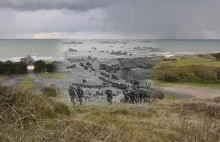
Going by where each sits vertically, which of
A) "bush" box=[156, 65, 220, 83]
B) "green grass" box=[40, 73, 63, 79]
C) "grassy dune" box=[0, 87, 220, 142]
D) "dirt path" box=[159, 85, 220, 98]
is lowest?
"dirt path" box=[159, 85, 220, 98]

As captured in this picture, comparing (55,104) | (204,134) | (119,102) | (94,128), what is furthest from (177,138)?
(119,102)

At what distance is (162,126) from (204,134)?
8.35 ft

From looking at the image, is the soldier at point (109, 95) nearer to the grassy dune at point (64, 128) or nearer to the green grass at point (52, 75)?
the green grass at point (52, 75)

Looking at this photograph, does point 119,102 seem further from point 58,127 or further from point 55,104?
point 58,127

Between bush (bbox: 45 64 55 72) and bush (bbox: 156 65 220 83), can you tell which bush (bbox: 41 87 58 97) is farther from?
bush (bbox: 156 65 220 83)

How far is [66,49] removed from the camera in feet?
75.2

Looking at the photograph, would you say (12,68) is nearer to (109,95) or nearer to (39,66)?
(39,66)

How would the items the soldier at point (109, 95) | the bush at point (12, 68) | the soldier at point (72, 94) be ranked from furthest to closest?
1. the bush at point (12, 68)
2. the soldier at point (109, 95)
3. the soldier at point (72, 94)

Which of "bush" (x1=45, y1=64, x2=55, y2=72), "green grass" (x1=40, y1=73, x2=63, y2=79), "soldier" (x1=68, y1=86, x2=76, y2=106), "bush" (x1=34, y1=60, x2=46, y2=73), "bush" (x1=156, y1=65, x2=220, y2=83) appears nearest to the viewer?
"soldier" (x1=68, y1=86, x2=76, y2=106)

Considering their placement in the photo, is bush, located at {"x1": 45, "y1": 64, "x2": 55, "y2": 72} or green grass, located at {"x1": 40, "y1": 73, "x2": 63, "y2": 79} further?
bush, located at {"x1": 45, "y1": 64, "x2": 55, "y2": 72}

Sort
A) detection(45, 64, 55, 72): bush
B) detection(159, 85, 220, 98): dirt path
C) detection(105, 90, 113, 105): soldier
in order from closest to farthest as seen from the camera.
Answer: detection(105, 90, 113, 105): soldier
detection(45, 64, 55, 72): bush
detection(159, 85, 220, 98): dirt path

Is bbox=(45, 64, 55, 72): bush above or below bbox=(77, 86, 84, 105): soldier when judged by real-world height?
above

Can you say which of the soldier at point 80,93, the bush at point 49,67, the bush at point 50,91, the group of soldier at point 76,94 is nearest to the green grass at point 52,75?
the bush at point 49,67

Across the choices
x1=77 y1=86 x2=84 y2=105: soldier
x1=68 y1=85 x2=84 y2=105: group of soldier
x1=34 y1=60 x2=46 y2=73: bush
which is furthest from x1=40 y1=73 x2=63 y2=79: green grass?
x1=77 y1=86 x2=84 y2=105: soldier
